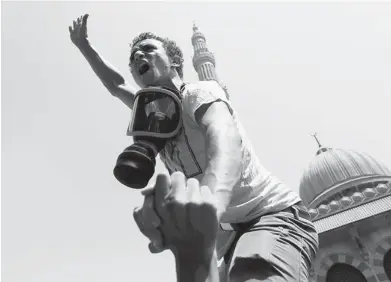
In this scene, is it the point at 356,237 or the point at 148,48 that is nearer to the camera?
the point at 148,48

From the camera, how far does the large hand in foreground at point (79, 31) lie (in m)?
2.91

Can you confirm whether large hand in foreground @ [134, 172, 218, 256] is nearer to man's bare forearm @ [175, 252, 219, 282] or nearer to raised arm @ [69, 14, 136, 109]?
man's bare forearm @ [175, 252, 219, 282]

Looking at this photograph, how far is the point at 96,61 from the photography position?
9.54 feet

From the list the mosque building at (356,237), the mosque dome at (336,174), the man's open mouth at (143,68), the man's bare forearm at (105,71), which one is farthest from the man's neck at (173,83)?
the mosque dome at (336,174)

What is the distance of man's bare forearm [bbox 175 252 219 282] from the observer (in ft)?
4.12

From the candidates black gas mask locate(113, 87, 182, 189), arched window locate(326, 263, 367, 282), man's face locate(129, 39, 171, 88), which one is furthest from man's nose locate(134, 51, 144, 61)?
arched window locate(326, 263, 367, 282)

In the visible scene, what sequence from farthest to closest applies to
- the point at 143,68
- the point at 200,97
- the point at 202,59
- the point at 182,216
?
1. the point at 202,59
2. the point at 143,68
3. the point at 200,97
4. the point at 182,216

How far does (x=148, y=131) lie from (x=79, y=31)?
131 cm

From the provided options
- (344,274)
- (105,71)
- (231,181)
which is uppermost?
(344,274)

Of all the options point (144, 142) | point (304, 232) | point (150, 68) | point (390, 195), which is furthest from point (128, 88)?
point (390, 195)

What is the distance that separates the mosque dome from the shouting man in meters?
20.2

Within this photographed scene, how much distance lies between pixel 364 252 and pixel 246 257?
1550 centimetres

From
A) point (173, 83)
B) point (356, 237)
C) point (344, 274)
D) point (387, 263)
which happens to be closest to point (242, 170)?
point (173, 83)

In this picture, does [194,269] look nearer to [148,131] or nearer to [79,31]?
[148,131]
